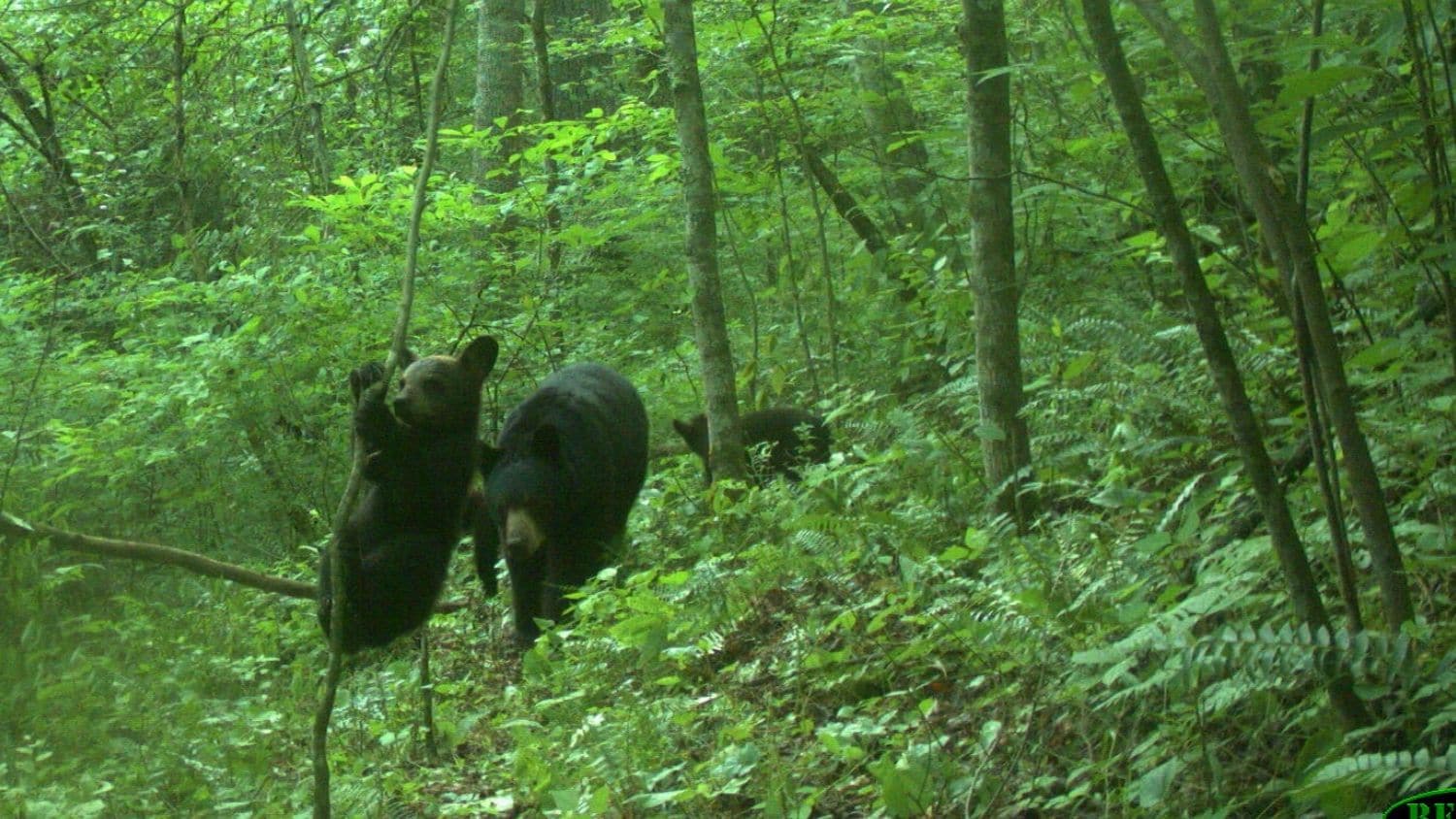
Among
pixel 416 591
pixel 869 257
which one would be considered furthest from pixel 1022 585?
pixel 869 257

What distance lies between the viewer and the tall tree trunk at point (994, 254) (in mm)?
6582

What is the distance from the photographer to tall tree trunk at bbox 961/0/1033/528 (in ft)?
21.6

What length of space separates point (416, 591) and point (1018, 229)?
500 cm

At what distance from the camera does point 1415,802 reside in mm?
3180

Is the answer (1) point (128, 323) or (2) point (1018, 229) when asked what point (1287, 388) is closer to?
(2) point (1018, 229)

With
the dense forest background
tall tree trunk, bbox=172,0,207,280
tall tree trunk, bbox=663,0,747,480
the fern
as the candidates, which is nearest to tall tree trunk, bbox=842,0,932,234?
the dense forest background

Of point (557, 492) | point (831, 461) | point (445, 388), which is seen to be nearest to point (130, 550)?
point (445, 388)

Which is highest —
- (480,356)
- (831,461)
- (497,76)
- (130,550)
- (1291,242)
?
(497,76)

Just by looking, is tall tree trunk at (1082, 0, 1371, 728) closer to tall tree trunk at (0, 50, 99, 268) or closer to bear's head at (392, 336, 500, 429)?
bear's head at (392, 336, 500, 429)

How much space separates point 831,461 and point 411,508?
2405 millimetres

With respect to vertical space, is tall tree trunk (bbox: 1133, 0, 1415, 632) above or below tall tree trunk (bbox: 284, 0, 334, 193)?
below

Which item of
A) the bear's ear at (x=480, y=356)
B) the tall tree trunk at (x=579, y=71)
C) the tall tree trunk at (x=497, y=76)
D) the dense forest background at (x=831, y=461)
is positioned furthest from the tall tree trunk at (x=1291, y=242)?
the tall tree trunk at (x=579, y=71)

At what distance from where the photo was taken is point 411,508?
6.78 m

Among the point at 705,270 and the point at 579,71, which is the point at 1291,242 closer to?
the point at 705,270
